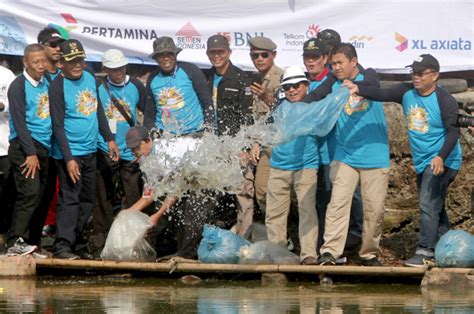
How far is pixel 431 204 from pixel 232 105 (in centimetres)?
234

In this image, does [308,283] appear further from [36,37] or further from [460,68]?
[36,37]

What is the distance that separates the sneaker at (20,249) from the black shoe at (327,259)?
2935 millimetres

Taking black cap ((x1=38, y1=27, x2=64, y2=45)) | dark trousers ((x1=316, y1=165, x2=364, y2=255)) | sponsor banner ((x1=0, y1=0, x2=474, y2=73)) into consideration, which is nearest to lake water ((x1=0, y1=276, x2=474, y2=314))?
dark trousers ((x1=316, y1=165, x2=364, y2=255))

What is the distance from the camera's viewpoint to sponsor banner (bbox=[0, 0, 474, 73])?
14.3 m

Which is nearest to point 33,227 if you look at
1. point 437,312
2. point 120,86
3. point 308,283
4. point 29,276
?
point 29,276

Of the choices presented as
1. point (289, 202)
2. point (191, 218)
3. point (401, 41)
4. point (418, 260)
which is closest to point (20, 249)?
point (191, 218)

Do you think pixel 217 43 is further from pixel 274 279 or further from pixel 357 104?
pixel 274 279

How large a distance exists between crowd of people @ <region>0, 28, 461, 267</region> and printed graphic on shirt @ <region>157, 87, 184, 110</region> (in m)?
0.01

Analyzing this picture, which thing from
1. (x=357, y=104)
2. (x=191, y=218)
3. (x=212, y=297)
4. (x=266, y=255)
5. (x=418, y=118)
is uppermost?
(x=357, y=104)

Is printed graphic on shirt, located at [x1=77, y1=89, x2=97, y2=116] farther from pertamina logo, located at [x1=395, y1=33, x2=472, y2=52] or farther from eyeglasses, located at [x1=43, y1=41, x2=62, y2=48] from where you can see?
pertamina logo, located at [x1=395, y1=33, x2=472, y2=52]

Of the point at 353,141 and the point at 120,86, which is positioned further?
the point at 120,86

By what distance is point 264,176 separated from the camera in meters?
13.2

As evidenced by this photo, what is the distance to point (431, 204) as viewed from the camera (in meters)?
12.2

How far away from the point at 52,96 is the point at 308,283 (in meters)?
3.24
